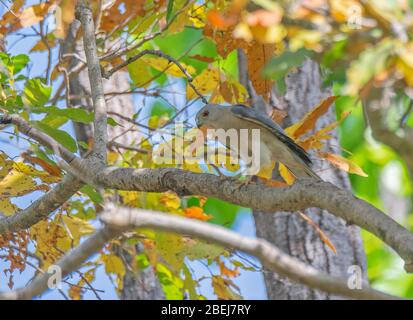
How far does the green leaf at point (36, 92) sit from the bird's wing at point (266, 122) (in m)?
1.12

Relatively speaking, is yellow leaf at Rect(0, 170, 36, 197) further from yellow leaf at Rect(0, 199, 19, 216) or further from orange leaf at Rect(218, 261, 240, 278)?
orange leaf at Rect(218, 261, 240, 278)

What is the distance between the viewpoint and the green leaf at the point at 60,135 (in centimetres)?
288

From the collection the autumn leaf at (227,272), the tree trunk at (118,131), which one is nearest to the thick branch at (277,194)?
the autumn leaf at (227,272)

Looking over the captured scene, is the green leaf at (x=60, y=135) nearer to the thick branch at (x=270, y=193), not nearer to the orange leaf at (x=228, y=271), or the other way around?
the thick branch at (x=270, y=193)

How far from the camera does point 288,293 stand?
15.3 feet

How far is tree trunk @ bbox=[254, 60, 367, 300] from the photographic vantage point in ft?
15.3

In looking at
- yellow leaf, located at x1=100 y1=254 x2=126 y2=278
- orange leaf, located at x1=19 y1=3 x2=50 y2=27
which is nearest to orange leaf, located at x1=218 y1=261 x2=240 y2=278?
yellow leaf, located at x1=100 y1=254 x2=126 y2=278

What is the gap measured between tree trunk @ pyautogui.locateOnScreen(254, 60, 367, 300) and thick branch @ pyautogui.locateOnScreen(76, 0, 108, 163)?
1.90 meters

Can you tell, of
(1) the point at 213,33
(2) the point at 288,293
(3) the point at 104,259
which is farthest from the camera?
(2) the point at 288,293
